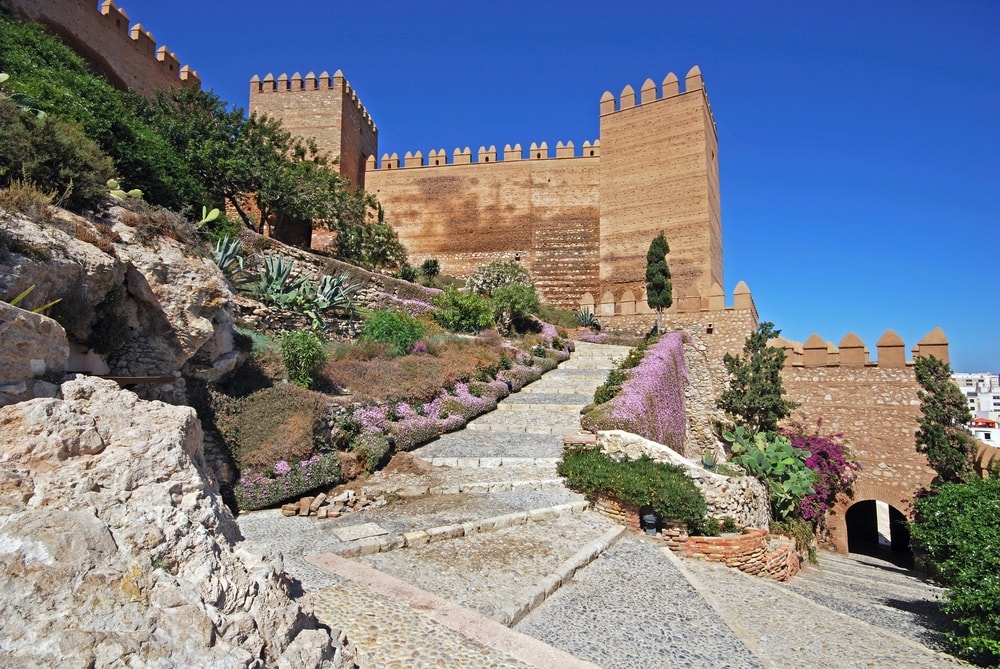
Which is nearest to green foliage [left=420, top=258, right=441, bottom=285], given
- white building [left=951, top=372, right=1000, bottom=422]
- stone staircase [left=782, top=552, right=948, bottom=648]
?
stone staircase [left=782, top=552, right=948, bottom=648]

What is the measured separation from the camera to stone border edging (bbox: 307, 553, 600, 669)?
11.3 ft

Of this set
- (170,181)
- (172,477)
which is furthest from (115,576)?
(170,181)

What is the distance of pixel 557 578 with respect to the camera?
4801 mm

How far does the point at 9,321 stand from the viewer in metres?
3.32

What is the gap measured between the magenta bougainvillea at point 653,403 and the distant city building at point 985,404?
36331mm

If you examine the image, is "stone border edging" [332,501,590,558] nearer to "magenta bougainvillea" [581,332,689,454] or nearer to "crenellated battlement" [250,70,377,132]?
"magenta bougainvillea" [581,332,689,454]

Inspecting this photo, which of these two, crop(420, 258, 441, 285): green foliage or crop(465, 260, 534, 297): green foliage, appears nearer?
crop(465, 260, 534, 297): green foliage

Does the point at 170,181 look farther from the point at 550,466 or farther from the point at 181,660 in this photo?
the point at 181,660

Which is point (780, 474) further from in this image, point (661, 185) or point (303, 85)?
point (303, 85)

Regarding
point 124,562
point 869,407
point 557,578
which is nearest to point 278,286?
point 557,578

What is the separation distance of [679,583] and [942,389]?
450 inches

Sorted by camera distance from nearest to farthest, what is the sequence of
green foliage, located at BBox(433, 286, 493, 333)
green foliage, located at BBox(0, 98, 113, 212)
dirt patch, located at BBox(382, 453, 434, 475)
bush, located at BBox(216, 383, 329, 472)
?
1. green foliage, located at BBox(0, 98, 113, 212)
2. bush, located at BBox(216, 383, 329, 472)
3. dirt patch, located at BBox(382, 453, 434, 475)
4. green foliage, located at BBox(433, 286, 493, 333)

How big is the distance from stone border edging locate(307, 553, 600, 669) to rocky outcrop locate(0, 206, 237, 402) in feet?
10.4

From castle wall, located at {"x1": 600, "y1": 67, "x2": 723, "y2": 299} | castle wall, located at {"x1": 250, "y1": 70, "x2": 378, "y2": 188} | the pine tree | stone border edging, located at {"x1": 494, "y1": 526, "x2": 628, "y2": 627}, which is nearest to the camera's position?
stone border edging, located at {"x1": 494, "y1": 526, "x2": 628, "y2": 627}
